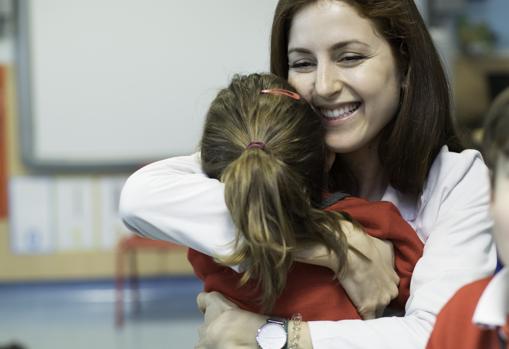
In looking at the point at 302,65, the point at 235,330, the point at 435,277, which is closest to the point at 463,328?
the point at 435,277

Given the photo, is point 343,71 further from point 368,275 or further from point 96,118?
point 96,118

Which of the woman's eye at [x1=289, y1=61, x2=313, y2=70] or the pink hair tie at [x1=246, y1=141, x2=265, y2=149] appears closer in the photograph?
the pink hair tie at [x1=246, y1=141, x2=265, y2=149]

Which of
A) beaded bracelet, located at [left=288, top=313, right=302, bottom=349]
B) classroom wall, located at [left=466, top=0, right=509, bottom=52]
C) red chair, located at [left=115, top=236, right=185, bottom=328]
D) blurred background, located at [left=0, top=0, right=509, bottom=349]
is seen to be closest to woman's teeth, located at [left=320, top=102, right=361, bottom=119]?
beaded bracelet, located at [left=288, top=313, right=302, bottom=349]

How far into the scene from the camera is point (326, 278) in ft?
4.25

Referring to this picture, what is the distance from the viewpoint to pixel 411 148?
1.42 m

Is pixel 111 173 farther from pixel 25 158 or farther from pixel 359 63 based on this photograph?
pixel 359 63

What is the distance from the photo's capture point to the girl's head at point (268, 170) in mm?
1122

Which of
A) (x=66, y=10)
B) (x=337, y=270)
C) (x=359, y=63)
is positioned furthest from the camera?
(x=66, y=10)

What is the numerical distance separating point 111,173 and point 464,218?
377cm

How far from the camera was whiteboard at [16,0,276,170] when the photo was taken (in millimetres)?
4570

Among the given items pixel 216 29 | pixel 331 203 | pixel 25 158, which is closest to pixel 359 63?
pixel 331 203

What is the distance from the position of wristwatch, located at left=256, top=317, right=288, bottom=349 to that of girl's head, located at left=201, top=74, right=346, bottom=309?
0.12 feet

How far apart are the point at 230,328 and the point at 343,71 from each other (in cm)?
55

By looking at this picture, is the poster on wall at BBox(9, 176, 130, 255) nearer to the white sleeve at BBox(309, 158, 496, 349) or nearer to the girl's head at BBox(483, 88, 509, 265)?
the white sleeve at BBox(309, 158, 496, 349)
